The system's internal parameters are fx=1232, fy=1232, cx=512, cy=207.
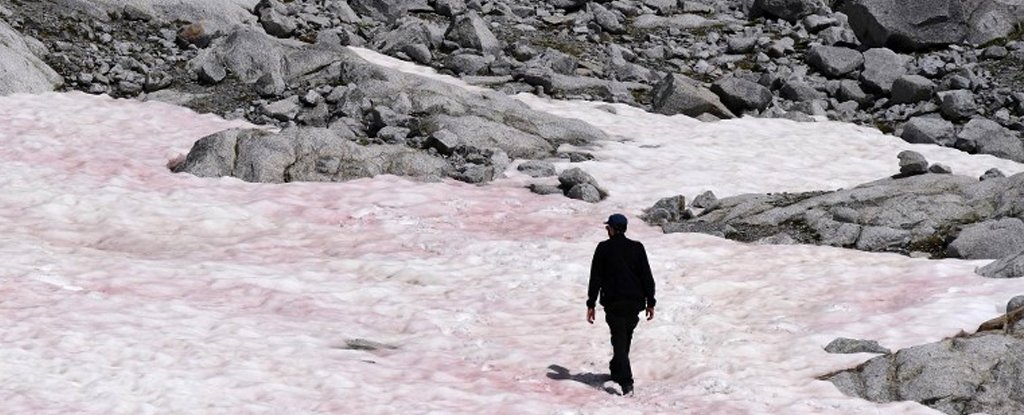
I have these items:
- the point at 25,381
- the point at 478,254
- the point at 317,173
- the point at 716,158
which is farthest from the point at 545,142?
the point at 25,381

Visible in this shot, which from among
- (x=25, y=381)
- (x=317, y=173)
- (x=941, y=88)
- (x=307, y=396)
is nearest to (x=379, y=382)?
(x=307, y=396)

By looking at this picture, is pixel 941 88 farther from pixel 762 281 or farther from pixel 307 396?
pixel 307 396

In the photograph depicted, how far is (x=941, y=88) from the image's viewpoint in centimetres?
4500

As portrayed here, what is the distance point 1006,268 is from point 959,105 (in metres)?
20.5

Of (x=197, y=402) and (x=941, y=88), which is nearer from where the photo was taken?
(x=197, y=402)

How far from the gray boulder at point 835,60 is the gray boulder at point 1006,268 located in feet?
79.9

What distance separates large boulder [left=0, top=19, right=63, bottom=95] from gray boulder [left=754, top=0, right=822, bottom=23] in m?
31.5

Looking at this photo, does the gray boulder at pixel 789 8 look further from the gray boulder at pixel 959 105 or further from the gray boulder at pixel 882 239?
the gray boulder at pixel 882 239

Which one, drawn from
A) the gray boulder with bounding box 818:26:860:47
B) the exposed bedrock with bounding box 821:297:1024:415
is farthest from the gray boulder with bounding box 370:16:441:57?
the exposed bedrock with bounding box 821:297:1024:415

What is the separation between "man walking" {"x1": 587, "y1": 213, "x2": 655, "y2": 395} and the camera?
18484mm

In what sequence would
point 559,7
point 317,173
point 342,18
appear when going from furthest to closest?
point 559,7 → point 342,18 → point 317,173

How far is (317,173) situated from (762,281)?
12.3 metres

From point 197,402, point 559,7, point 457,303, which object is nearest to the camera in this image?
point 197,402

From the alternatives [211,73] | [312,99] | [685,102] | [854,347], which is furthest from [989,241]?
[211,73]
